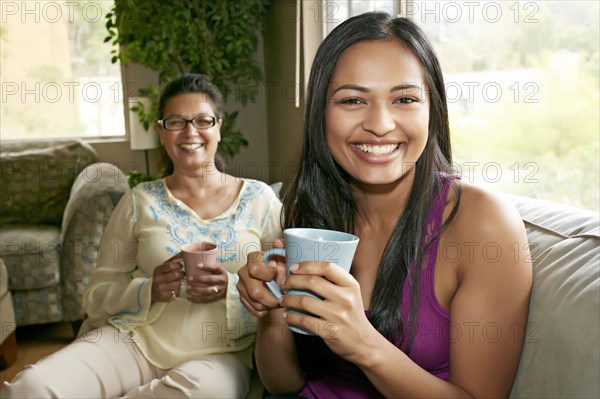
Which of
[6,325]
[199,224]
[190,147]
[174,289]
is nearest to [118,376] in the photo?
[174,289]

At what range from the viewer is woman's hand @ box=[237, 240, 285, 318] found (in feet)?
3.10

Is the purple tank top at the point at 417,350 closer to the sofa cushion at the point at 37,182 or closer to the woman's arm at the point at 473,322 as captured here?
the woman's arm at the point at 473,322

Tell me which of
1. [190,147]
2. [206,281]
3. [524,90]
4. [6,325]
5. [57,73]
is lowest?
[6,325]

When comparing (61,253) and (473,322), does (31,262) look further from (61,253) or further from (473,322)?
(473,322)

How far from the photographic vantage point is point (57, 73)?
14.8 feet

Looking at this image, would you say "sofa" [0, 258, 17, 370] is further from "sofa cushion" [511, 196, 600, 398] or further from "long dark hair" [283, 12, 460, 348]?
"sofa cushion" [511, 196, 600, 398]

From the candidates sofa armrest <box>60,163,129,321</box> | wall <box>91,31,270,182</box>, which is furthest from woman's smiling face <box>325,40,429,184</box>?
wall <box>91,31,270,182</box>

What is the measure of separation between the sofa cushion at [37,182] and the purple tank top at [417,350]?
9.38 feet

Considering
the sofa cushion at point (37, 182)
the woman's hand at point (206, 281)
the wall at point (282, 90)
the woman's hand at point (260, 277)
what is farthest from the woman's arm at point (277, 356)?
the sofa cushion at point (37, 182)

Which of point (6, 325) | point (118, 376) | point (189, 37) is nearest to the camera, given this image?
point (118, 376)

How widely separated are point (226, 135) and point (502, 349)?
3.24 metres

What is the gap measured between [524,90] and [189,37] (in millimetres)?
2535

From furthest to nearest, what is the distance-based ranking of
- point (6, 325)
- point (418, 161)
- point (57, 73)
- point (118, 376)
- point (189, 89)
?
point (57, 73), point (6, 325), point (189, 89), point (118, 376), point (418, 161)

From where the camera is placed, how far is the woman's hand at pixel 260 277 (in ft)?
3.10
